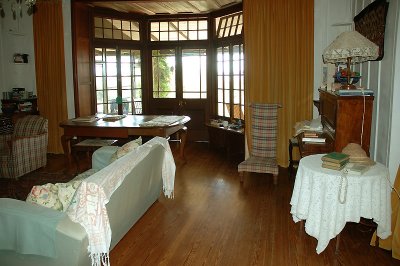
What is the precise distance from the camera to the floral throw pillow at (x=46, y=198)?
2668 millimetres

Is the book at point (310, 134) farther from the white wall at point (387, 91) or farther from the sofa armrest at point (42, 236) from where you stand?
the sofa armrest at point (42, 236)

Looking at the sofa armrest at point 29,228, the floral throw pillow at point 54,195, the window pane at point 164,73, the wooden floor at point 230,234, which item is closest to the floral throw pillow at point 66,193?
the floral throw pillow at point 54,195

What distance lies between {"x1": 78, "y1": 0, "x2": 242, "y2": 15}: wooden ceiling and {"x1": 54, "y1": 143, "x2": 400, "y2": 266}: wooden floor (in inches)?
133

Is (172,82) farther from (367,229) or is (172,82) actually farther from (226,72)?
(367,229)

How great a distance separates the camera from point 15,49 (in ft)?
23.4

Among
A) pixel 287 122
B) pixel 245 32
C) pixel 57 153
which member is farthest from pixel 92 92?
pixel 287 122

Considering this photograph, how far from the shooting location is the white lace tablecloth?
300 centimetres

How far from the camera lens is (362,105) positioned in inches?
143

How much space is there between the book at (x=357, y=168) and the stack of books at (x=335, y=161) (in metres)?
0.05

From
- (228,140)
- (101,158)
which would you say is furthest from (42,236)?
(228,140)

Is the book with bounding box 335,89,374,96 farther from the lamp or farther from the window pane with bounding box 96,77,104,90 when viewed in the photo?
the window pane with bounding box 96,77,104,90

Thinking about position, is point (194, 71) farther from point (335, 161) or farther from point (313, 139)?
point (335, 161)

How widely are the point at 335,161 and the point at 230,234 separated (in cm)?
124

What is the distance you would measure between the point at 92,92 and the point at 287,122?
3856 millimetres
